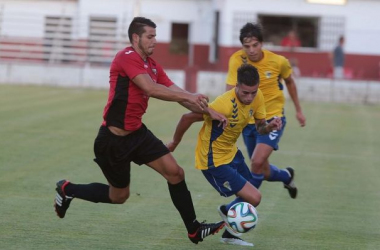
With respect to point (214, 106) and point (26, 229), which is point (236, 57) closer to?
point (214, 106)

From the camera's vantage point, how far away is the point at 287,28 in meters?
35.2

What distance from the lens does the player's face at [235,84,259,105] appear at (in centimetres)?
801

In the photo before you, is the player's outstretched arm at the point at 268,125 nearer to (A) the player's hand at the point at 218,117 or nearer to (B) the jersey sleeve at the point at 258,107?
(B) the jersey sleeve at the point at 258,107

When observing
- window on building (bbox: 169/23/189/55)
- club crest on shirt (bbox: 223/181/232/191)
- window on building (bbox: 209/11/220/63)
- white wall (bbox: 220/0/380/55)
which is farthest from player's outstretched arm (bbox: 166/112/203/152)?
window on building (bbox: 169/23/189/55)

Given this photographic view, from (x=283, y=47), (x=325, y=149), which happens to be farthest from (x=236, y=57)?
(x=283, y=47)

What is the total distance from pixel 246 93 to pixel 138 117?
0.99 meters

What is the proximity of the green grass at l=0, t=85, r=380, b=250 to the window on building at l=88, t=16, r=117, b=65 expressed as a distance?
475 inches

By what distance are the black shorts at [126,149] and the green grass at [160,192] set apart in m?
0.73

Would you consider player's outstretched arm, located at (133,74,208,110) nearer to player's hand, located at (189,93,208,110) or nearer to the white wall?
player's hand, located at (189,93,208,110)

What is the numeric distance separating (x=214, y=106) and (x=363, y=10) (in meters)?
27.1

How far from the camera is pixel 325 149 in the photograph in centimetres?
1722

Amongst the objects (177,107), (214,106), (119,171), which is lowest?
(177,107)

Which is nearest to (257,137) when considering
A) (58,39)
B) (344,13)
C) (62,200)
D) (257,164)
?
(257,164)

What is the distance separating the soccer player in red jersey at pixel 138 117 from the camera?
762 cm
